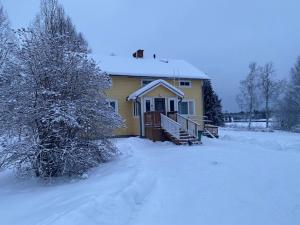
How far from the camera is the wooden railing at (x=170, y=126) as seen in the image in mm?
16188

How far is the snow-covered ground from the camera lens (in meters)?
6.23

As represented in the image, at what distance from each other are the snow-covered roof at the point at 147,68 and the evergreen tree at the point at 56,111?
9.11m

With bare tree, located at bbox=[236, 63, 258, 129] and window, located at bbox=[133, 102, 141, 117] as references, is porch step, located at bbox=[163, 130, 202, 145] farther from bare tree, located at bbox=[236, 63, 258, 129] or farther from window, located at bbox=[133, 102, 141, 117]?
bare tree, located at bbox=[236, 63, 258, 129]

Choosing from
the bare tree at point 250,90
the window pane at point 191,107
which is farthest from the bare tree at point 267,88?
the window pane at point 191,107

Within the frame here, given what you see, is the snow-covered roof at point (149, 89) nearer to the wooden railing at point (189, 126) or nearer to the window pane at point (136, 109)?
the window pane at point (136, 109)

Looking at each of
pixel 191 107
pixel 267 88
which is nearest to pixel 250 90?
pixel 267 88

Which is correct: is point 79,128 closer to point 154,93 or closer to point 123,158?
point 123,158

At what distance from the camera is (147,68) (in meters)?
23.0

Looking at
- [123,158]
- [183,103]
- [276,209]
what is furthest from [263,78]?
[276,209]

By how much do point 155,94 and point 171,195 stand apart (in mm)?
12963

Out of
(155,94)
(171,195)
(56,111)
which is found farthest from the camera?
(155,94)

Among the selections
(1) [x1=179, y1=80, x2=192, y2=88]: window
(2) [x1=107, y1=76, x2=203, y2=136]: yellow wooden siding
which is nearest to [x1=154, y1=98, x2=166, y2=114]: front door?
(2) [x1=107, y1=76, x2=203, y2=136]: yellow wooden siding

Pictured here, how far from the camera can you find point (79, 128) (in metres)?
11.2

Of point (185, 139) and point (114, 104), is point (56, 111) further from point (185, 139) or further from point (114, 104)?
point (114, 104)
